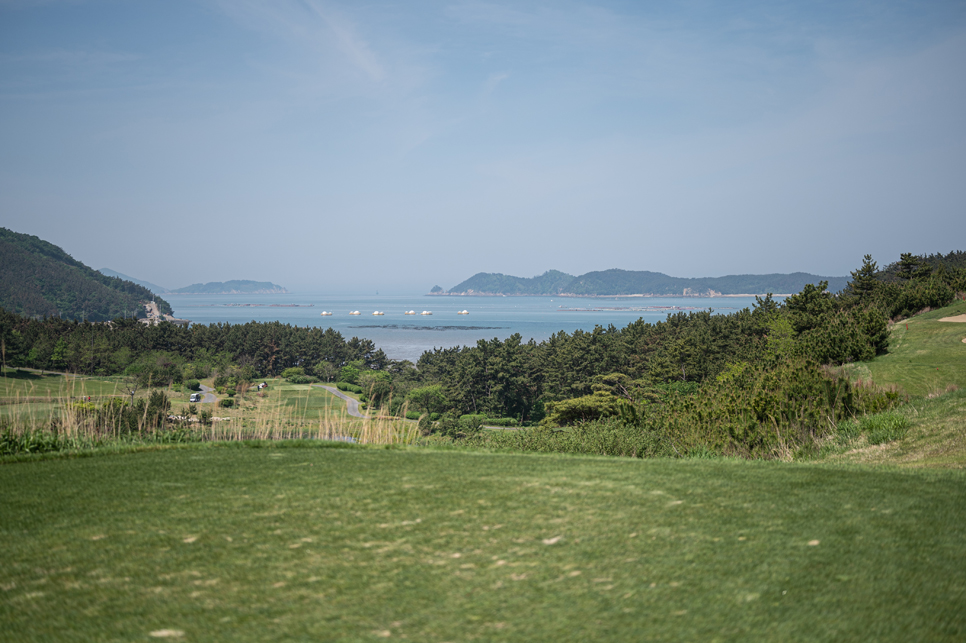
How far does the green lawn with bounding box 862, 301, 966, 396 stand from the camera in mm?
12602

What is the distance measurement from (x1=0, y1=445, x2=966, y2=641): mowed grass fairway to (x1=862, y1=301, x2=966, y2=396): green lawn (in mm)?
8389

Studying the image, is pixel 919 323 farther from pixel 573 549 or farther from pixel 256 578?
pixel 256 578

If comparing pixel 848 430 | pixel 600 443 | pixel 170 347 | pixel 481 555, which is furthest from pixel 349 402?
pixel 481 555

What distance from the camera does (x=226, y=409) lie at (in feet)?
137

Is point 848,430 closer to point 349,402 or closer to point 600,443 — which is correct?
point 600,443

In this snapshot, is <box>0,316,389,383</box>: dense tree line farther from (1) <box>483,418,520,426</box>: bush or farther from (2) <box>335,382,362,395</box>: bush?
(1) <box>483,418,520,426</box>: bush

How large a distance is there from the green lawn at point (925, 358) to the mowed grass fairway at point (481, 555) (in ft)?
27.5

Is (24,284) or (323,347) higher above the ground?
(24,284)

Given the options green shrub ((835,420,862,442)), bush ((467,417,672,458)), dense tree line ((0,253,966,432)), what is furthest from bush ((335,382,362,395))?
green shrub ((835,420,862,442))

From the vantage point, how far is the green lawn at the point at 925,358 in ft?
41.3

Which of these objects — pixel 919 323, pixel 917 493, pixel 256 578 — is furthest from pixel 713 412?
pixel 919 323

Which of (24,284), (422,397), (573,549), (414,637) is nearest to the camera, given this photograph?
(414,637)

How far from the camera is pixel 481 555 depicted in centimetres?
374

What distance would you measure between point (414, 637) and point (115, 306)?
205306mm
